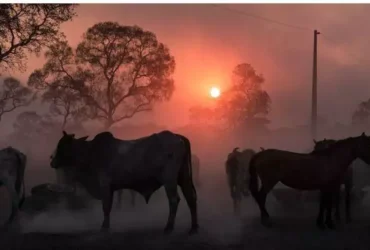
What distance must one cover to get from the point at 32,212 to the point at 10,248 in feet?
11.7

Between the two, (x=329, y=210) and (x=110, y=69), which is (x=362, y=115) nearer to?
(x=110, y=69)

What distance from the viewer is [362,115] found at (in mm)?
39156

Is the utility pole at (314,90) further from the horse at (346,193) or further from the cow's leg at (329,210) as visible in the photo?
the cow's leg at (329,210)

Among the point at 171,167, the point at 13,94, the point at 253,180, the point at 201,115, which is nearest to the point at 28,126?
the point at 13,94

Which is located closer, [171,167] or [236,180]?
[171,167]

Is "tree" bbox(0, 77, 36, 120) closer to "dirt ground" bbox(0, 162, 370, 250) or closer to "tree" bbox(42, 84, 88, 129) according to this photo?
"tree" bbox(42, 84, 88, 129)

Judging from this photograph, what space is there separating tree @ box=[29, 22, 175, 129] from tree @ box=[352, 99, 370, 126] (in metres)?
17.9

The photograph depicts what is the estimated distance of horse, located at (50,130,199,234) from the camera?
9141mm

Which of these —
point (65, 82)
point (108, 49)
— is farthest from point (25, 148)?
point (108, 49)

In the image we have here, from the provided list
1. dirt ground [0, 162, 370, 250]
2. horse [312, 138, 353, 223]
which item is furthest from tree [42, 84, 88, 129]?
horse [312, 138, 353, 223]

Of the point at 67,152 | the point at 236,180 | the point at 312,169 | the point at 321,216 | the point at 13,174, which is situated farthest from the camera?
the point at 236,180

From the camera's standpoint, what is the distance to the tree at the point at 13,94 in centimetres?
3862

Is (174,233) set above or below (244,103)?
below

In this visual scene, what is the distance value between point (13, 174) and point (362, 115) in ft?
116
